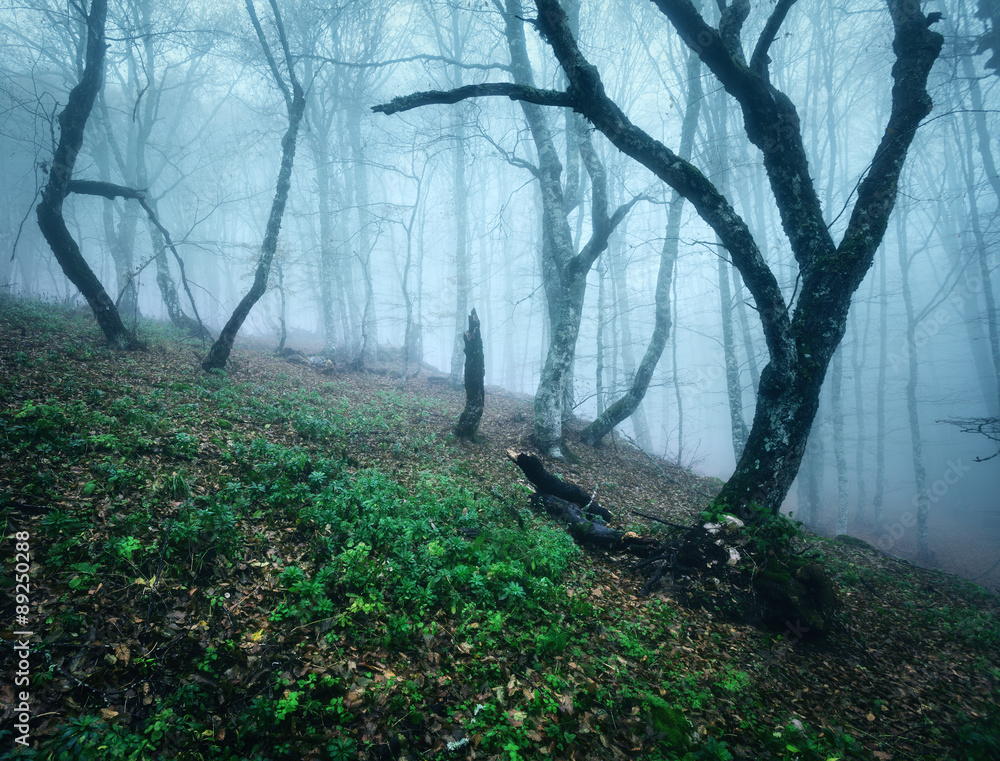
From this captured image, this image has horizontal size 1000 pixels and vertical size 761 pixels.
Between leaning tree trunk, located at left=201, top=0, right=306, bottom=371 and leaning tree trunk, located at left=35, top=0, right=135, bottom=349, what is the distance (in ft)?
7.61

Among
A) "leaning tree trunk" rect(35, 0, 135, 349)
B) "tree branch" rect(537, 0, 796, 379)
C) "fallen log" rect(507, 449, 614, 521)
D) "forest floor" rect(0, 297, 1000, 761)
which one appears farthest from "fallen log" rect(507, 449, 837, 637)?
"leaning tree trunk" rect(35, 0, 135, 349)

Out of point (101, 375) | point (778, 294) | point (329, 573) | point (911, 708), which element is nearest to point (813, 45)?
point (778, 294)

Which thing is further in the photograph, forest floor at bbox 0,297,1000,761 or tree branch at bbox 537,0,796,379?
tree branch at bbox 537,0,796,379

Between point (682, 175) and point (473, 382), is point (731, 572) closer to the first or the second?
point (682, 175)

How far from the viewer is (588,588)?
4.83 m

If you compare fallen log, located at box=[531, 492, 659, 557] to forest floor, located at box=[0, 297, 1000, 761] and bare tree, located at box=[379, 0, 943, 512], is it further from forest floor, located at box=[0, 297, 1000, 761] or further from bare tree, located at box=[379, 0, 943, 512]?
bare tree, located at box=[379, 0, 943, 512]

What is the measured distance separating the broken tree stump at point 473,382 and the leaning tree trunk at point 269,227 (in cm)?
575

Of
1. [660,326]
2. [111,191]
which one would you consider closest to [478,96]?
[660,326]

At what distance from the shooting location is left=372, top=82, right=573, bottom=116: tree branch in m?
5.16

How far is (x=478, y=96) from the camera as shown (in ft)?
17.3

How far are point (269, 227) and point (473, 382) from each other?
734cm

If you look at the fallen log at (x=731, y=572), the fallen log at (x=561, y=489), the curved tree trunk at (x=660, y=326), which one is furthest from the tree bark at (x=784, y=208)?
the curved tree trunk at (x=660, y=326)

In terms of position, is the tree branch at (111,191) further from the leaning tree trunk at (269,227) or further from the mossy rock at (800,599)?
the mossy rock at (800,599)

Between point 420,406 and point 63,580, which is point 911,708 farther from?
point 420,406
